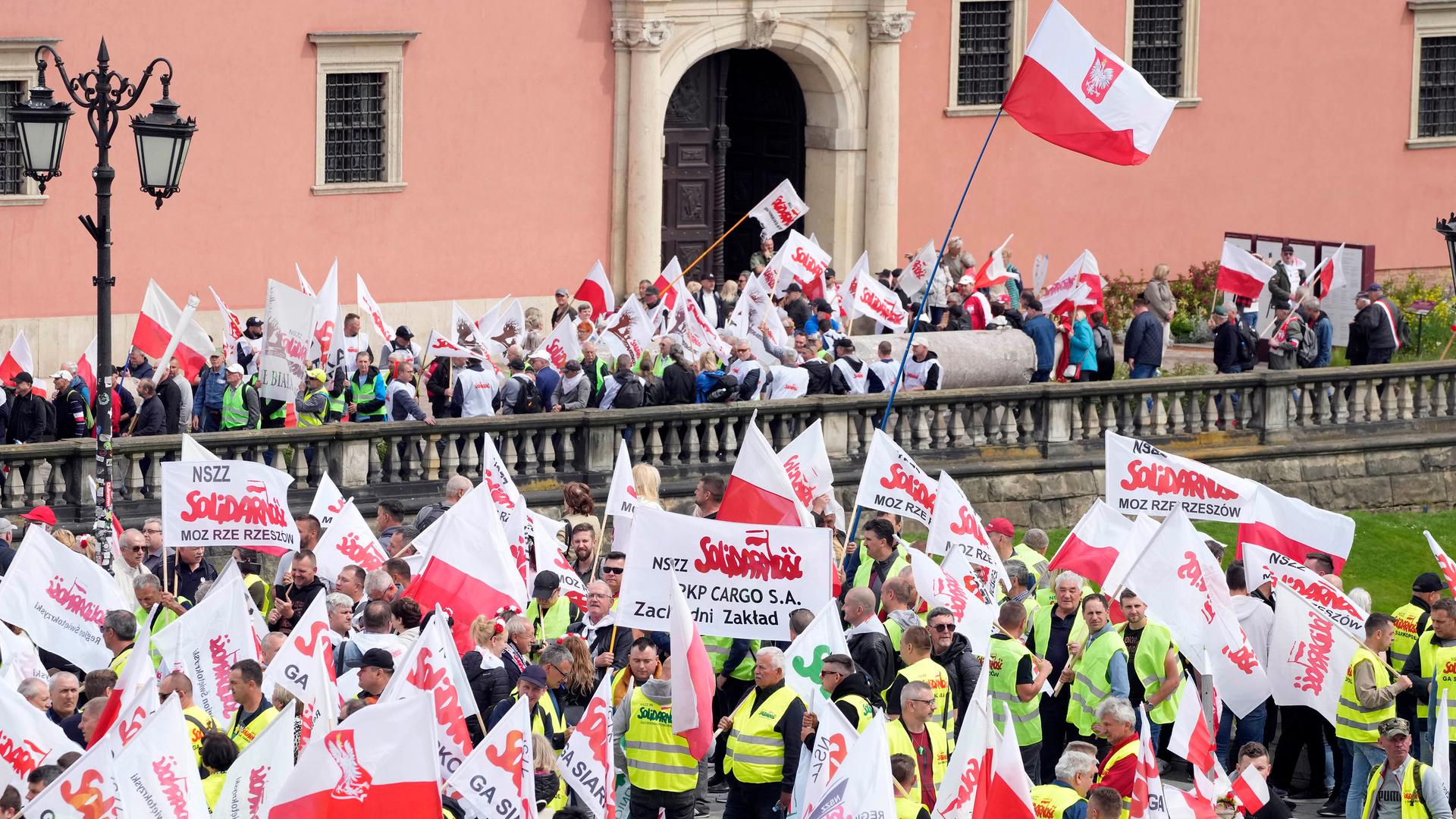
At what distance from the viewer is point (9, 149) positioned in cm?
2930

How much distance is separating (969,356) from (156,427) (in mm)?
8601

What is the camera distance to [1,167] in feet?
96.5

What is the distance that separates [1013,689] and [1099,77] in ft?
22.5

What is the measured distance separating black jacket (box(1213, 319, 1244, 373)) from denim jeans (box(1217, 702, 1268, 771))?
33.9 ft

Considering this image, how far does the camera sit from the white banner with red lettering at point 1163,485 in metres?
19.5

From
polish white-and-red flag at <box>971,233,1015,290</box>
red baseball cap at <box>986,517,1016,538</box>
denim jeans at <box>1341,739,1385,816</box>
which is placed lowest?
denim jeans at <box>1341,739,1385,816</box>

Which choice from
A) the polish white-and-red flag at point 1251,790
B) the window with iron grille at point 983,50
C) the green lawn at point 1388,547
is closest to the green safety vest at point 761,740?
the polish white-and-red flag at point 1251,790

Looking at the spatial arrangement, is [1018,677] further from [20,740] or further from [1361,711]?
[20,740]

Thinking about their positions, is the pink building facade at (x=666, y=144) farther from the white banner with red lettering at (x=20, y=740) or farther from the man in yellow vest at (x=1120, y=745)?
the man in yellow vest at (x=1120, y=745)

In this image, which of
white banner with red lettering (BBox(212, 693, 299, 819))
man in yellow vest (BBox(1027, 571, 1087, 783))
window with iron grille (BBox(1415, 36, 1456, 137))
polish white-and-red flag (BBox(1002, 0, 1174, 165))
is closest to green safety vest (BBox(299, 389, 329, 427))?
polish white-and-red flag (BBox(1002, 0, 1174, 165))

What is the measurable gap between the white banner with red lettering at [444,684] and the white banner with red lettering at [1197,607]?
4899 mm

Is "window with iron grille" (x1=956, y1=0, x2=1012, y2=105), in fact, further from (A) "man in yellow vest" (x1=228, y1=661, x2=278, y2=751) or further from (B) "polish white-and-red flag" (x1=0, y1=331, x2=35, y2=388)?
(A) "man in yellow vest" (x1=228, y1=661, x2=278, y2=751)

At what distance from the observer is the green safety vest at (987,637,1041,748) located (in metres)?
16.1

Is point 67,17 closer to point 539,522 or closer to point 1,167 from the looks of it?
point 1,167
